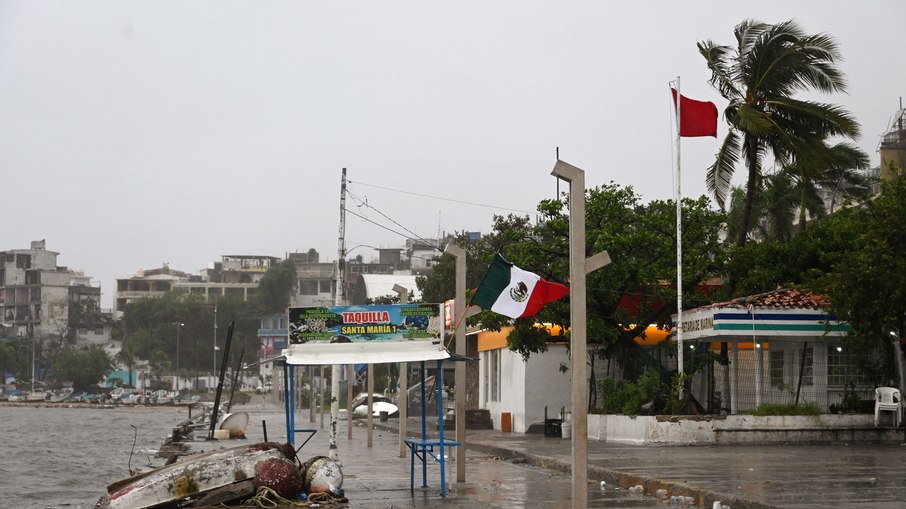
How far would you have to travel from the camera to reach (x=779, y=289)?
1177 inches

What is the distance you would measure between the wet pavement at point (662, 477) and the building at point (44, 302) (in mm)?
157729

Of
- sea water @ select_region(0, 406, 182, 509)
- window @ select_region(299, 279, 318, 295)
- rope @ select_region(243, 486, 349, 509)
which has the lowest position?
sea water @ select_region(0, 406, 182, 509)

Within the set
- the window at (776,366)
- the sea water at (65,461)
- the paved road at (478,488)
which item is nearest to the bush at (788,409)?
the window at (776,366)

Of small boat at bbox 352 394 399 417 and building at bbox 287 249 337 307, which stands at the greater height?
building at bbox 287 249 337 307

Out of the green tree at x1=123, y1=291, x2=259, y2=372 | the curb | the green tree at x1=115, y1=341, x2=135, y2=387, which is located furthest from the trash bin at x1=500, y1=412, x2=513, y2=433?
the green tree at x1=115, y1=341, x2=135, y2=387

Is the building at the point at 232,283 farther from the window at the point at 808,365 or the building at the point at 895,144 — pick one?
the window at the point at 808,365

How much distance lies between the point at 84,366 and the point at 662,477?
149 m

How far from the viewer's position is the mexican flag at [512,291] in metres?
16.9

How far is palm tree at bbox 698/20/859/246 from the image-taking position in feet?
108

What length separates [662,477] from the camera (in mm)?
17688

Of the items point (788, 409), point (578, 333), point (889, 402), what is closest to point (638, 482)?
point (578, 333)

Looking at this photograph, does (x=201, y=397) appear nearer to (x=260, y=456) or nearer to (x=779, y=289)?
(x=779, y=289)

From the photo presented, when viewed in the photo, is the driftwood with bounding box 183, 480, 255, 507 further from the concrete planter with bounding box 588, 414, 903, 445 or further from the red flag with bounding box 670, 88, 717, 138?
the red flag with bounding box 670, 88, 717, 138

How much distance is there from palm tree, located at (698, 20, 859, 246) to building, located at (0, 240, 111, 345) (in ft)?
504
